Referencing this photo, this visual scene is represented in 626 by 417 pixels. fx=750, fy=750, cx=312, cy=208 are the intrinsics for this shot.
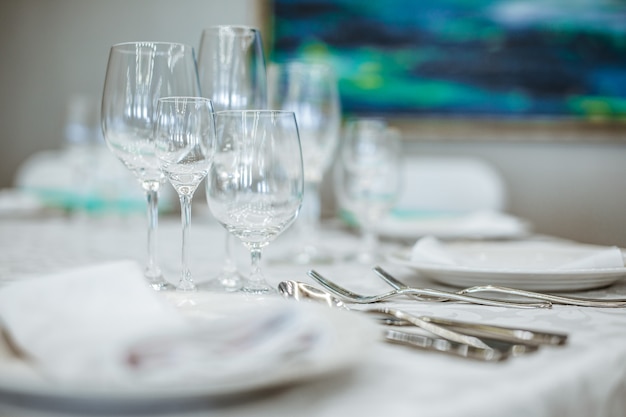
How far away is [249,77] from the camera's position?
0.89m

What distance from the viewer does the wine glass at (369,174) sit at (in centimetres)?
115

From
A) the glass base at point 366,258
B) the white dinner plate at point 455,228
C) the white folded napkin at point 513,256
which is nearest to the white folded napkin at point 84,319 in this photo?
the white folded napkin at point 513,256

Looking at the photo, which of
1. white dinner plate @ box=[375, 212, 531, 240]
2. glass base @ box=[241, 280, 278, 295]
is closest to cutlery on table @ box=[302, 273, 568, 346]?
glass base @ box=[241, 280, 278, 295]

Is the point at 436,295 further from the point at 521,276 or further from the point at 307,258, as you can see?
the point at 307,258

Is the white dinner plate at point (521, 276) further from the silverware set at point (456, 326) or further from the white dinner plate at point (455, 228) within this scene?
the white dinner plate at point (455, 228)

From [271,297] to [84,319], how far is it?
0.20 meters

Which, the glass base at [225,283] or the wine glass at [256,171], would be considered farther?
the glass base at [225,283]

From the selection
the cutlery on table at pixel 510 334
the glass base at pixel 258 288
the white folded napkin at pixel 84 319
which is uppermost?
the white folded napkin at pixel 84 319

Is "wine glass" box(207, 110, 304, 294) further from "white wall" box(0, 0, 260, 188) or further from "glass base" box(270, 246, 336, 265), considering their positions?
"white wall" box(0, 0, 260, 188)

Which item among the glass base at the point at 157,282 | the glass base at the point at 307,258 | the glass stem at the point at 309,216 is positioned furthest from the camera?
the glass stem at the point at 309,216

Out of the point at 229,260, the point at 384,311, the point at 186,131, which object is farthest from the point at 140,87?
the point at 384,311

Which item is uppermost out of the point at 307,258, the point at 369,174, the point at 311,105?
the point at 311,105

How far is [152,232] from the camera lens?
80cm

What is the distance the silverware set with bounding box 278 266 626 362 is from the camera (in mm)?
507
